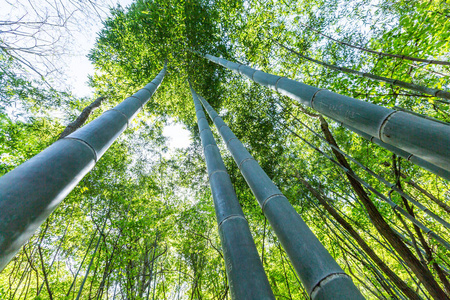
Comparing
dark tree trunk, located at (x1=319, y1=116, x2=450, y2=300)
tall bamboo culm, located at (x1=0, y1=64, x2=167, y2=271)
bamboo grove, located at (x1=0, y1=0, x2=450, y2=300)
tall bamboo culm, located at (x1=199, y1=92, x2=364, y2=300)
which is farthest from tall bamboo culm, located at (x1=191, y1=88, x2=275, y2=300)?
dark tree trunk, located at (x1=319, y1=116, x2=450, y2=300)

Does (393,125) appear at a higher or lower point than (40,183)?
lower

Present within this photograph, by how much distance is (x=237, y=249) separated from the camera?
1.40 metres

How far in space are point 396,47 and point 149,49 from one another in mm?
5951

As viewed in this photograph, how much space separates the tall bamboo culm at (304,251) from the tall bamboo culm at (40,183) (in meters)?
1.40

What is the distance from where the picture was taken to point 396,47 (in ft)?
9.38

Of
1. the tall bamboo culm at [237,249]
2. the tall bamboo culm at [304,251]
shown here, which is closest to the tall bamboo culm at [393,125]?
the tall bamboo culm at [304,251]

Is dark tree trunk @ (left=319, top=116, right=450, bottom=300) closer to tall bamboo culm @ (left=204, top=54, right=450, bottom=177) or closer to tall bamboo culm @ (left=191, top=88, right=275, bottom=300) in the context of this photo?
tall bamboo culm @ (left=204, top=54, right=450, bottom=177)

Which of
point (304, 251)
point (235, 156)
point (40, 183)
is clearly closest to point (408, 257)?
point (304, 251)

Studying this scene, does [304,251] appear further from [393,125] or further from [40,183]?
[40,183]

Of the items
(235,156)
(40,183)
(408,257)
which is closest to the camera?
(40,183)

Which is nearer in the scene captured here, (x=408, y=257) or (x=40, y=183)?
(x=40, y=183)

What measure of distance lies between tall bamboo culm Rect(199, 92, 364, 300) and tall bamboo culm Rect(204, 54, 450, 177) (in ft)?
2.64

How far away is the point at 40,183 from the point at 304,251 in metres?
1.52

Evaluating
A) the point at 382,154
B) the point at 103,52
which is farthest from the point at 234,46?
the point at 382,154
